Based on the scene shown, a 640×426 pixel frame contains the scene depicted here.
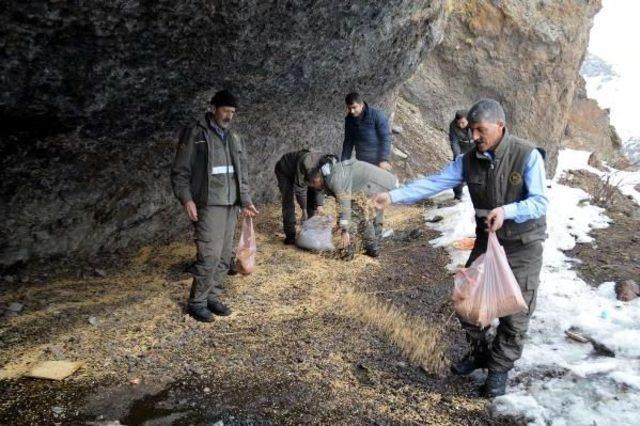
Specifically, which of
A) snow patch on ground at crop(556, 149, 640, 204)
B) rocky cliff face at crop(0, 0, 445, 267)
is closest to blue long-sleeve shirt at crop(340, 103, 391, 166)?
rocky cliff face at crop(0, 0, 445, 267)

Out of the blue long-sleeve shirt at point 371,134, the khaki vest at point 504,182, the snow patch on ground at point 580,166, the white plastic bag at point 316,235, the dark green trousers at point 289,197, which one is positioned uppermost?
the snow patch on ground at point 580,166

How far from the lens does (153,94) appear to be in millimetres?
5129

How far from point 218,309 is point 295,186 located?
86.2 inches

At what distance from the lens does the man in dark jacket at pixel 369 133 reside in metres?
6.58

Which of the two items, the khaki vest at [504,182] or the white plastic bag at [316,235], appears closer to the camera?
the khaki vest at [504,182]

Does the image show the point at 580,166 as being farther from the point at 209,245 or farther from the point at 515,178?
the point at 209,245

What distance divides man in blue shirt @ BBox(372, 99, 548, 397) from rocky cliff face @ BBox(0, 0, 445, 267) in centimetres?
255

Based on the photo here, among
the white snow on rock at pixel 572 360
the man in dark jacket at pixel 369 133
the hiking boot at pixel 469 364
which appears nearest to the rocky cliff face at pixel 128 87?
the man in dark jacket at pixel 369 133

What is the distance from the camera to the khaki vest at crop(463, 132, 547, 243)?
319 cm

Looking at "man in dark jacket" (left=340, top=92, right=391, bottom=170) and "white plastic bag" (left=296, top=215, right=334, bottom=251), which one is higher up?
"man in dark jacket" (left=340, top=92, right=391, bottom=170)

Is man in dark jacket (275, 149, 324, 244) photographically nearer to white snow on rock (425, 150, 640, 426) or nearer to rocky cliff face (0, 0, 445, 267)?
rocky cliff face (0, 0, 445, 267)

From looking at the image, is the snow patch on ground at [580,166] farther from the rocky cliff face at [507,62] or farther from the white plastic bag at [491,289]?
the white plastic bag at [491,289]

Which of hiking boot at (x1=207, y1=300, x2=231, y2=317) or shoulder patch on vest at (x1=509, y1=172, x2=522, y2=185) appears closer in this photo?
shoulder patch on vest at (x1=509, y1=172, x2=522, y2=185)

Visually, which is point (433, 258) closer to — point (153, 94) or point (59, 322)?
point (153, 94)
